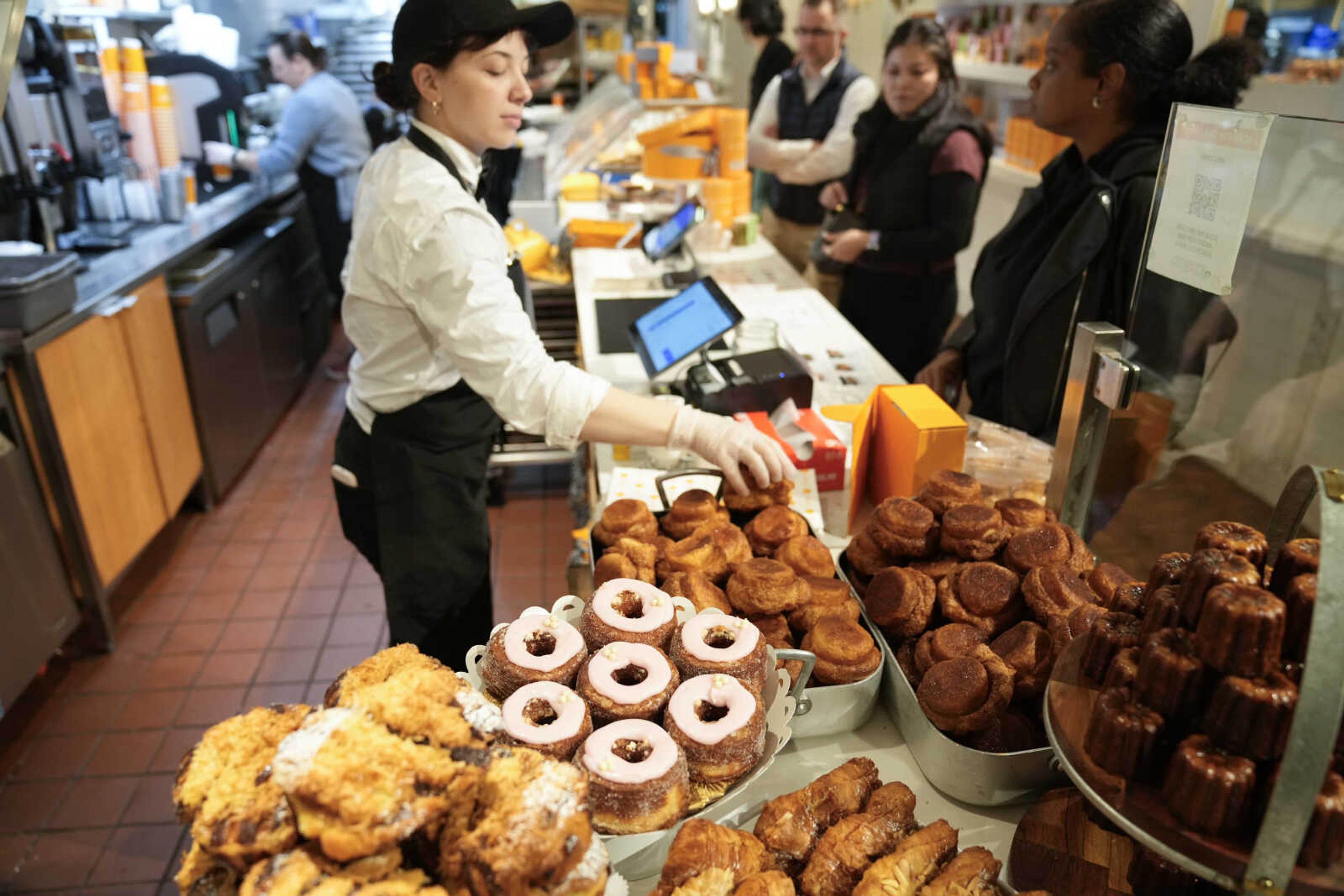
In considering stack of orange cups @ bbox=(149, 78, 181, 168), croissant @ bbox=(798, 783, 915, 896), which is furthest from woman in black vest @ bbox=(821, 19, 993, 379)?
stack of orange cups @ bbox=(149, 78, 181, 168)

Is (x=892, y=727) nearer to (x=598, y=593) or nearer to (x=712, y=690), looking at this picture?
(x=712, y=690)

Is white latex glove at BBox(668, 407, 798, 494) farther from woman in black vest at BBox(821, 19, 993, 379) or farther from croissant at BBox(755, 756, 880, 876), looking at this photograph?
woman in black vest at BBox(821, 19, 993, 379)

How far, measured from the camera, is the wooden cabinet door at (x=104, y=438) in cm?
310

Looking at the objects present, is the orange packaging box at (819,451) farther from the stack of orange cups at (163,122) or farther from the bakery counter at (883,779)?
the stack of orange cups at (163,122)

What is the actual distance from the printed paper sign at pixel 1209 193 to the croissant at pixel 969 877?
3.15 ft

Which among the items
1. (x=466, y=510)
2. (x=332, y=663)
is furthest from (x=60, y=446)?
(x=466, y=510)

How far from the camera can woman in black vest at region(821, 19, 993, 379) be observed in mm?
3729

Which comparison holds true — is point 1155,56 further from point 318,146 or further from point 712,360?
point 318,146

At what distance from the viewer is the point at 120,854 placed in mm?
2451

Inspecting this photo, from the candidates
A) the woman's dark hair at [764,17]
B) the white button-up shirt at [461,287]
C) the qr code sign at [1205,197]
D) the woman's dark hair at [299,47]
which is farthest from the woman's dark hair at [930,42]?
the woman's dark hair at [299,47]

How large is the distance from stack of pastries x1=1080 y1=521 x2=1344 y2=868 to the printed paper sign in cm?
56

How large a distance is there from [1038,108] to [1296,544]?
1.79 m

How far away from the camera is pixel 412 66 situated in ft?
6.10

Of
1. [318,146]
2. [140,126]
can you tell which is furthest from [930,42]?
[318,146]
